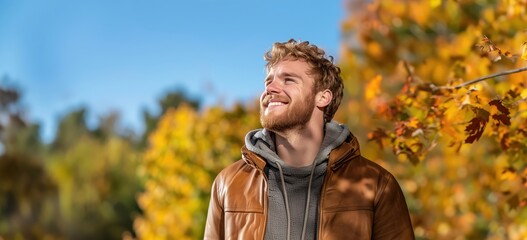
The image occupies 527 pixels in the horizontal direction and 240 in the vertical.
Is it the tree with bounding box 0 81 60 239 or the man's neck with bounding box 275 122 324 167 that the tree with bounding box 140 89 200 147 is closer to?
the tree with bounding box 0 81 60 239

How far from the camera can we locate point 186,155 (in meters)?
15.0

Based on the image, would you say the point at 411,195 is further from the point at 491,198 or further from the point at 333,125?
the point at 333,125

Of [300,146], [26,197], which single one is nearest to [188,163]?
[300,146]

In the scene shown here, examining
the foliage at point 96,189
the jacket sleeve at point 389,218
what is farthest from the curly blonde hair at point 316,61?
the foliage at point 96,189

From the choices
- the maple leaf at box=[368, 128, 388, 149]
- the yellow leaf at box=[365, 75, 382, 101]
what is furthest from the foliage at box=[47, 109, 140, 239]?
the maple leaf at box=[368, 128, 388, 149]

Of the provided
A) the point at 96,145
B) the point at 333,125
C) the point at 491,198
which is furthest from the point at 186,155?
the point at 96,145

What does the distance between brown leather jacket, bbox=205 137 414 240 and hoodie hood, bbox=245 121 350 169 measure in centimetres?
3

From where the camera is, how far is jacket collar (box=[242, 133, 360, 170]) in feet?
10.9

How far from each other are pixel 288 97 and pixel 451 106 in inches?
40.5

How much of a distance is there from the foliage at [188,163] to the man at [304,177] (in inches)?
433

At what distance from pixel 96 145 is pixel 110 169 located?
7.34 meters

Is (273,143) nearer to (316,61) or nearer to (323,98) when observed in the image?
(323,98)

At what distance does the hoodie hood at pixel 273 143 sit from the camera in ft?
11.0

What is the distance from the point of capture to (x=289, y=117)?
10.9 ft
